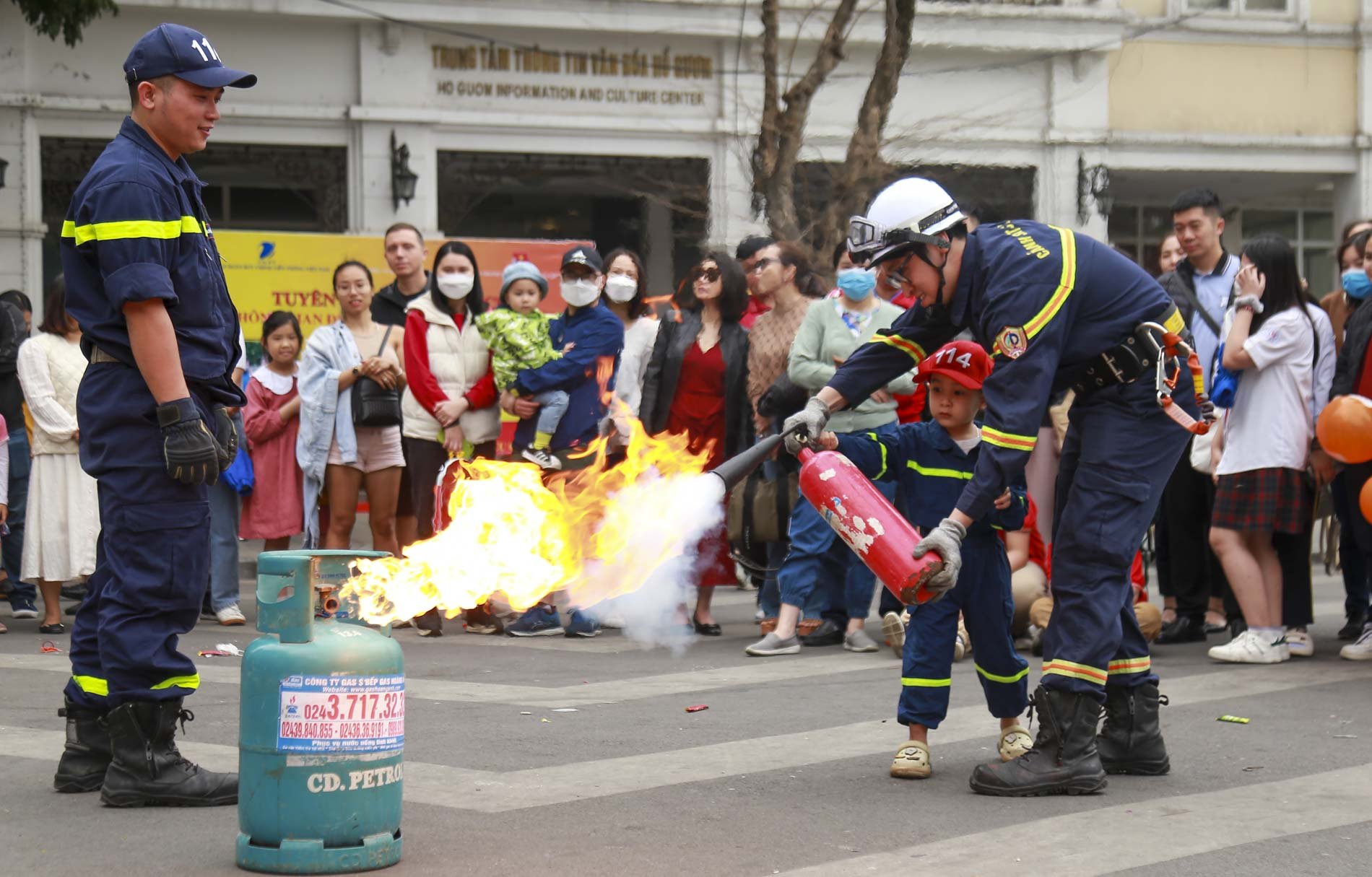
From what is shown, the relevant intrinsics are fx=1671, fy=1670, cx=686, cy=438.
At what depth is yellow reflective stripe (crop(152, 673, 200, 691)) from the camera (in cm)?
521

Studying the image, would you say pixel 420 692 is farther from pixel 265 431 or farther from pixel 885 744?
pixel 265 431

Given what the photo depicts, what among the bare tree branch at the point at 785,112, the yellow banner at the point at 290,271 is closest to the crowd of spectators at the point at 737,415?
the yellow banner at the point at 290,271

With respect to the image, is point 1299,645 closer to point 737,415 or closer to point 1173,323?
point 737,415

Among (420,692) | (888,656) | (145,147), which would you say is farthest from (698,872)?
(888,656)

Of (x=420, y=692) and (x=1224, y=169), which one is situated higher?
(x=1224, y=169)

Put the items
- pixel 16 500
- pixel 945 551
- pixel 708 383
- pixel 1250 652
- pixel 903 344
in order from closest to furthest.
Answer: pixel 945 551, pixel 903 344, pixel 1250 652, pixel 708 383, pixel 16 500

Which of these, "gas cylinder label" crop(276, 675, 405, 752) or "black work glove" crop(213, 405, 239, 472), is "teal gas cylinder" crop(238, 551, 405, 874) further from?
"black work glove" crop(213, 405, 239, 472)

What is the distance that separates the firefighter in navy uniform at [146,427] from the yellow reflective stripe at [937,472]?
2524 millimetres

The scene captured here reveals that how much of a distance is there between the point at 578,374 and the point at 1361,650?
14.9 feet

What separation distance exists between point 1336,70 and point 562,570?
2089cm

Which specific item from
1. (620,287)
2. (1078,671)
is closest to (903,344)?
(1078,671)

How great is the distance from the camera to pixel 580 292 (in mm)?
9758

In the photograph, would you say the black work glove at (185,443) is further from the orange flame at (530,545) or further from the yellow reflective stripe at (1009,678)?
the yellow reflective stripe at (1009,678)

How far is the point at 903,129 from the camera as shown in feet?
71.0
